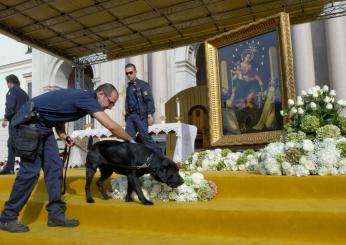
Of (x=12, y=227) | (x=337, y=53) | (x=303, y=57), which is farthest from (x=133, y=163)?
(x=303, y=57)

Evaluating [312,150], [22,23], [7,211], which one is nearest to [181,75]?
[22,23]

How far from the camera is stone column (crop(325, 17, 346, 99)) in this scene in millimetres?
10219

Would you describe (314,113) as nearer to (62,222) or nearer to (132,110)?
(132,110)

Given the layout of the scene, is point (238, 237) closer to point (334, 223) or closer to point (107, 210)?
point (334, 223)

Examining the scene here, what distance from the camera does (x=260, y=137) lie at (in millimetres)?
6777

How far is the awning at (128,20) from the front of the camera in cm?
774

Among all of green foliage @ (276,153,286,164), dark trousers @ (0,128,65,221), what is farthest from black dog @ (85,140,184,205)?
green foliage @ (276,153,286,164)

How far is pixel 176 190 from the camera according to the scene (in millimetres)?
3926

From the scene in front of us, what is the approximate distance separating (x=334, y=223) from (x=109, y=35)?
304 inches

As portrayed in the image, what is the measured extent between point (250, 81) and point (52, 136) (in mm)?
4598

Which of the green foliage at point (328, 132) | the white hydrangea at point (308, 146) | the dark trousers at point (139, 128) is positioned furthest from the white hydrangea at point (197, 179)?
the green foliage at point (328, 132)

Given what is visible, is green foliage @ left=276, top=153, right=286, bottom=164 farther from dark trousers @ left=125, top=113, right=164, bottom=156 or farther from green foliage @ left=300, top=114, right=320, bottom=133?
dark trousers @ left=125, top=113, right=164, bottom=156

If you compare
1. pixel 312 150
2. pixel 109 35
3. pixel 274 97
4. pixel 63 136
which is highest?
pixel 109 35

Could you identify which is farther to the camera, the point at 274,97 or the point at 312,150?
the point at 274,97
